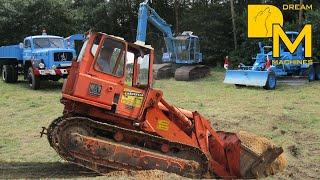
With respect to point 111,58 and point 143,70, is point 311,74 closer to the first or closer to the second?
point 143,70

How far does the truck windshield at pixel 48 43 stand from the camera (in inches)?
834

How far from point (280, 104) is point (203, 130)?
25.8ft

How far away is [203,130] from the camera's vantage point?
29.0 feet

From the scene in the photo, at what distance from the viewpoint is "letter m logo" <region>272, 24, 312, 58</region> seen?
2327 centimetres

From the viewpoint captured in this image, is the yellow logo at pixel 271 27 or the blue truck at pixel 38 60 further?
the yellow logo at pixel 271 27

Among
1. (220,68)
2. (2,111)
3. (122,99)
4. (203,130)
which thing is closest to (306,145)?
(203,130)

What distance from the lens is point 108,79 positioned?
817cm

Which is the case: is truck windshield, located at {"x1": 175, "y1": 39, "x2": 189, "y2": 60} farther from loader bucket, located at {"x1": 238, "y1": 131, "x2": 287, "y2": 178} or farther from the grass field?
loader bucket, located at {"x1": 238, "y1": 131, "x2": 287, "y2": 178}

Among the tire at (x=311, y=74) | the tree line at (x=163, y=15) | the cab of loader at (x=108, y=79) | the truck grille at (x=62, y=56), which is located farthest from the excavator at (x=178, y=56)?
the cab of loader at (x=108, y=79)

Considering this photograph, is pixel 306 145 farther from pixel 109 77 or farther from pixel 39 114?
pixel 39 114

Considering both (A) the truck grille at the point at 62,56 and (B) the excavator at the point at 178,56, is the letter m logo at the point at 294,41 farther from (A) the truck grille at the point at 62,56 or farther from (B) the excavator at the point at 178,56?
(A) the truck grille at the point at 62,56

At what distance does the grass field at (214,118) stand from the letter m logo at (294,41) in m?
2.18

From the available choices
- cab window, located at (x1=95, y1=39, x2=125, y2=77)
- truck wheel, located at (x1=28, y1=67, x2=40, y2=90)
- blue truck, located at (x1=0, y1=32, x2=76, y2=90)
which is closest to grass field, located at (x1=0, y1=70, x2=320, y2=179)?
truck wheel, located at (x1=28, y1=67, x2=40, y2=90)

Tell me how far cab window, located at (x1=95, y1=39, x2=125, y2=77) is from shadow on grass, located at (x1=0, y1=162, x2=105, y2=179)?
67.6 inches
